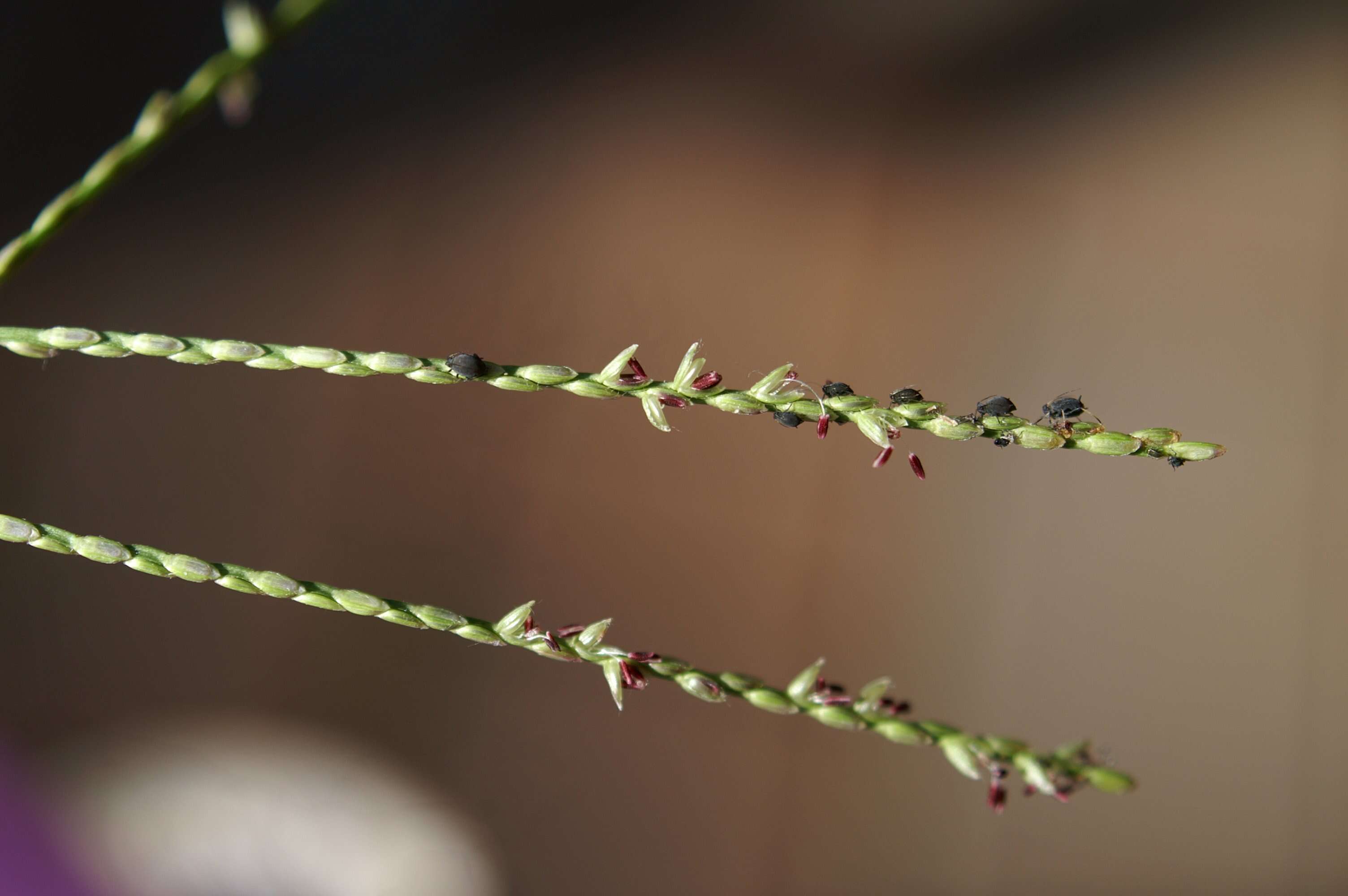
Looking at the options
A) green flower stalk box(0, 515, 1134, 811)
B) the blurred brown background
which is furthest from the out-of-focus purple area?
green flower stalk box(0, 515, 1134, 811)

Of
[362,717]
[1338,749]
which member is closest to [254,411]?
[362,717]

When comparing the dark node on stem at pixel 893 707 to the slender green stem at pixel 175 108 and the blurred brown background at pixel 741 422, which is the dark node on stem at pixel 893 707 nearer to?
the slender green stem at pixel 175 108

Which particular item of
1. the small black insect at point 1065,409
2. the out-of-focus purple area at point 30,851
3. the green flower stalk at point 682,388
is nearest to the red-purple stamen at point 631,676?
the green flower stalk at point 682,388

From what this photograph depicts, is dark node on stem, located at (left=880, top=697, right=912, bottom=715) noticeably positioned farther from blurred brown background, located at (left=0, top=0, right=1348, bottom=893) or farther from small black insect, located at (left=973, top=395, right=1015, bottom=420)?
blurred brown background, located at (left=0, top=0, right=1348, bottom=893)

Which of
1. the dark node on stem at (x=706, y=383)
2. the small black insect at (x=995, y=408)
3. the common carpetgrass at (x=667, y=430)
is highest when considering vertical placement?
the small black insect at (x=995, y=408)

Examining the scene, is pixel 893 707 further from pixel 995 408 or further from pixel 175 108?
pixel 175 108

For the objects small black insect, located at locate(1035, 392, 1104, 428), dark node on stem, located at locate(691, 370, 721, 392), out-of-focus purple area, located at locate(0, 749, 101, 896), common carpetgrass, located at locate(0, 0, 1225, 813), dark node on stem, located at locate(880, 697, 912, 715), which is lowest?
out-of-focus purple area, located at locate(0, 749, 101, 896)

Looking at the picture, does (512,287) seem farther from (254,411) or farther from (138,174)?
(138,174)
